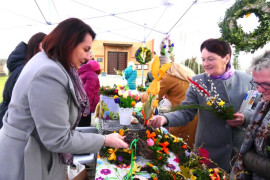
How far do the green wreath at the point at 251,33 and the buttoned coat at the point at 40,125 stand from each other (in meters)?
1.37

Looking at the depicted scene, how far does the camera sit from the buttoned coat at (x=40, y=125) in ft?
2.81

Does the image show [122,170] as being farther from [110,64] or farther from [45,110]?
[110,64]

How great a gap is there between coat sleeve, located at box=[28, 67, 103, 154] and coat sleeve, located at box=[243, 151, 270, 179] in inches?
37.9

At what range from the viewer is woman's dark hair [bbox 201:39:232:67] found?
1579mm

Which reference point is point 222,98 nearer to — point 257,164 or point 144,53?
point 257,164

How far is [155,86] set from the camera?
1273 mm

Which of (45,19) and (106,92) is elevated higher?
(45,19)

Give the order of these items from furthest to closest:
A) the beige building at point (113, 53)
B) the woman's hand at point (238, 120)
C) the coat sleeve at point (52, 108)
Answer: the beige building at point (113, 53), the woman's hand at point (238, 120), the coat sleeve at point (52, 108)

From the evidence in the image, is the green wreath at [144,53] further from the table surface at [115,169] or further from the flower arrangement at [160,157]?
the table surface at [115,169]

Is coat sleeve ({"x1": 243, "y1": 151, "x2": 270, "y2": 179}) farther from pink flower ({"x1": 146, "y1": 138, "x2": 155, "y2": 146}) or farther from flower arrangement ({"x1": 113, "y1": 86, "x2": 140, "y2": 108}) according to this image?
flower arrangement ({"x1": 113, "y1": 86, "x2": 140, "y2": 108})


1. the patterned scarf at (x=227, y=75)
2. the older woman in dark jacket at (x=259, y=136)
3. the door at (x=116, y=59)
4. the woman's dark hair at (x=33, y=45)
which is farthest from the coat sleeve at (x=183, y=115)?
the door at (x=116, y=59)

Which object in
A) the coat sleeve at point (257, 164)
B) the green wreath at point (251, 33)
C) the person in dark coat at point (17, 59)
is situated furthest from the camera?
the person in dark coat at point (17, 59)

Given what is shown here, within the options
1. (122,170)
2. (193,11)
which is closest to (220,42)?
(122,170)

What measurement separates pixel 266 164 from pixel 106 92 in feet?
4.19
